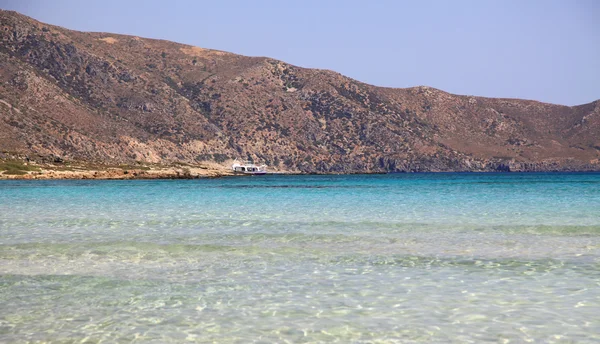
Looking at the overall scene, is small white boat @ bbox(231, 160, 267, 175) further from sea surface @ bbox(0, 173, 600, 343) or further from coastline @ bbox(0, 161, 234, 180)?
sea surface @ bbox(0, 173, 600, 343)

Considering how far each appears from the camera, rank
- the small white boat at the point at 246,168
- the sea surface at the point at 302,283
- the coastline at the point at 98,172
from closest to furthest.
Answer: the sea surface at the point at 302,283, the coastline at the point at 98,172, the small white boat at the point at 246,168

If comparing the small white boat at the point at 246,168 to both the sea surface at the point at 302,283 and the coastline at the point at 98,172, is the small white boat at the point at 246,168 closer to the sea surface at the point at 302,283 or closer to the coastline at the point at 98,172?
the coastline at the point at 98,172

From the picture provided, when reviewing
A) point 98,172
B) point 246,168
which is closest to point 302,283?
point 98,172

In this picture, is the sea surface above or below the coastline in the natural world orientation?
above

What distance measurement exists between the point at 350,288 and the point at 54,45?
583 feet

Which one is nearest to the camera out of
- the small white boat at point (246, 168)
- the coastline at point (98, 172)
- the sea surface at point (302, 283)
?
the sea surface at point (302, 283)

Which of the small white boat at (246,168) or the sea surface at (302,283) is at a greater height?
the sea surface at (302,283)

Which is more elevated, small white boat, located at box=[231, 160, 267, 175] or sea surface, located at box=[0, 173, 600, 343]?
sea surface, located at box=[0, 173, 600, 343]

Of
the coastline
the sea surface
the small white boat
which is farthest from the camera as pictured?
the small white boat

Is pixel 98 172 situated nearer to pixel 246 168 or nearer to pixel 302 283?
pixel 246 168

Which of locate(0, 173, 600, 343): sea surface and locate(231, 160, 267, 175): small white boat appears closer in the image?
locate(0, 173, 600, 343): sea surface

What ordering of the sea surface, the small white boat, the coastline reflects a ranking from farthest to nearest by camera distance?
1. the small white boat
2. the coastline
3. the sea surface

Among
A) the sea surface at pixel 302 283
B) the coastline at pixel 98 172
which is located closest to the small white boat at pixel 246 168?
the coastline at pixel 98 172

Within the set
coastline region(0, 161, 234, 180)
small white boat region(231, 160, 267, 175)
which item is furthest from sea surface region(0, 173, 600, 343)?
small white boat region(231, 160, 267, 175)
